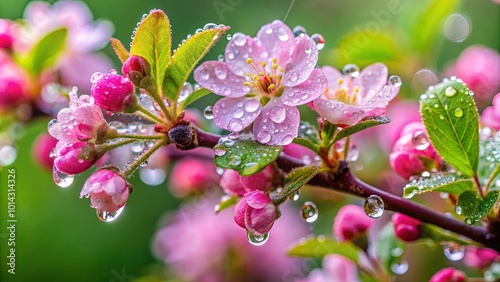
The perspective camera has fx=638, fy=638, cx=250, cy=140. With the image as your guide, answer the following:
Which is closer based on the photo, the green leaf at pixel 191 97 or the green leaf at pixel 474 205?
the green leaf at pixel 474 205

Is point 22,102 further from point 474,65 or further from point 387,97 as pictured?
point 474,65

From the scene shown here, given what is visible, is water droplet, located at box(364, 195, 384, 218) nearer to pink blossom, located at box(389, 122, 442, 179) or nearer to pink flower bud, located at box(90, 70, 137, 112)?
pink blossom, located at box(389, 122, 442, 179)

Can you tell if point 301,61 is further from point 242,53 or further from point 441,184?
point 441,184

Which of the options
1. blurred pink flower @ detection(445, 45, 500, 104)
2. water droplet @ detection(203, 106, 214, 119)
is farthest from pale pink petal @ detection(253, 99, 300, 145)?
blurred pink flower @ detection(445, 45, 500, 104)

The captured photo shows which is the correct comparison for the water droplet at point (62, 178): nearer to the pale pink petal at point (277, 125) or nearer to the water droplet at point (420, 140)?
the pale pink petal at point (277, 125)

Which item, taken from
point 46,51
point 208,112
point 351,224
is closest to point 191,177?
point 46,51

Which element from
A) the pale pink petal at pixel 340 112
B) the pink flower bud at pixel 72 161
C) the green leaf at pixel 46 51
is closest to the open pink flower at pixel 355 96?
the pale pink petal at pixel 340 112
